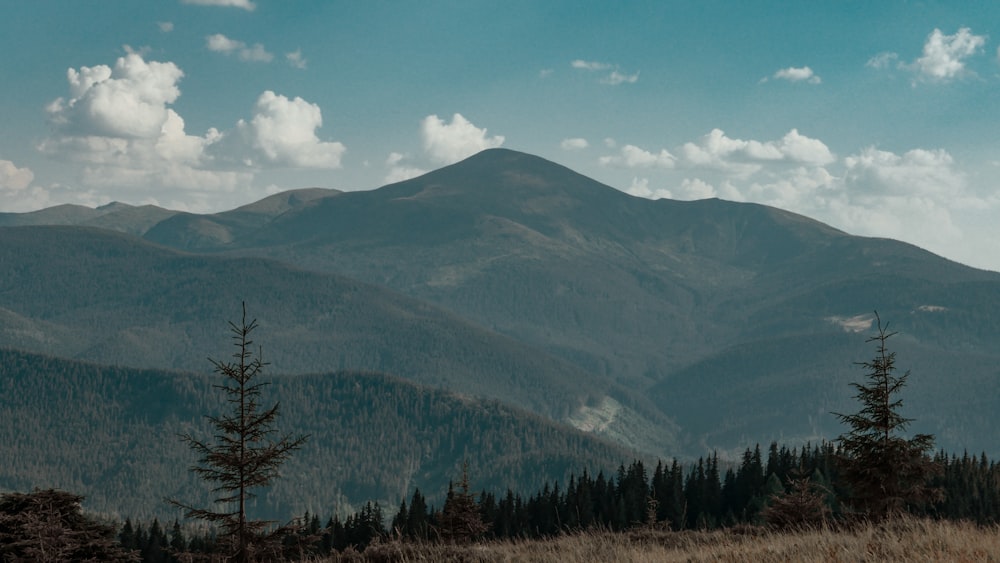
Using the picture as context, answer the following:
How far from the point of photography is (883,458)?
1521 inches

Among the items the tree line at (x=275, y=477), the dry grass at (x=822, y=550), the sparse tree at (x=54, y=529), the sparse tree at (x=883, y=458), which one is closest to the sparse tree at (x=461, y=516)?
the tree line at (x=275, y=477)

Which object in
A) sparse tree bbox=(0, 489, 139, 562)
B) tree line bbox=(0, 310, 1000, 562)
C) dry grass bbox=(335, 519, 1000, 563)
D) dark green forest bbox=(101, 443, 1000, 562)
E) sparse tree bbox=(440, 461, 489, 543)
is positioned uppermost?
dry grass bbox=(335, 519, 1000, 563)

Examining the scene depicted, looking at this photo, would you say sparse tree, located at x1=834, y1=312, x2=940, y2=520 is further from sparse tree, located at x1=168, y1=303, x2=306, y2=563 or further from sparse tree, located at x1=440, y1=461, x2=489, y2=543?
sparse tree, located at x1=168, y1=303, x2=306, y2=563

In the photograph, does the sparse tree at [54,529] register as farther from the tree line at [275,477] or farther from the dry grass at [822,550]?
the dry grass at [822,550]

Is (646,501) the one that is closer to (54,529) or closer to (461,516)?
(461,516)

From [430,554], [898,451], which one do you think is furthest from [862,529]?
[898,451]

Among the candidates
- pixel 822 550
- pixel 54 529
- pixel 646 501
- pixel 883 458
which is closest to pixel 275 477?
pixel 54 529

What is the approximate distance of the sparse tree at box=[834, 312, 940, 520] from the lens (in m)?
38.3

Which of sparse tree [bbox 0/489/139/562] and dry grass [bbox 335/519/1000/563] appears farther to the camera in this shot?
sparse tree [bbox 0/489/139/562]

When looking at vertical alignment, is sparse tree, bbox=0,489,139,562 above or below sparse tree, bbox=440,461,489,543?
above

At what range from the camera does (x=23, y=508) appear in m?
38.5

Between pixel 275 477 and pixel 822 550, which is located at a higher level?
pixel 822 550

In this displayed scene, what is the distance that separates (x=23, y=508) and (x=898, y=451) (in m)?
39.7

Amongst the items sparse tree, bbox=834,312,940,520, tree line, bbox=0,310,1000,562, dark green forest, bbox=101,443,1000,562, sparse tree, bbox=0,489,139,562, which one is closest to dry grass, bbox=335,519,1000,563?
tree line, bbox=0,310,1000,562
